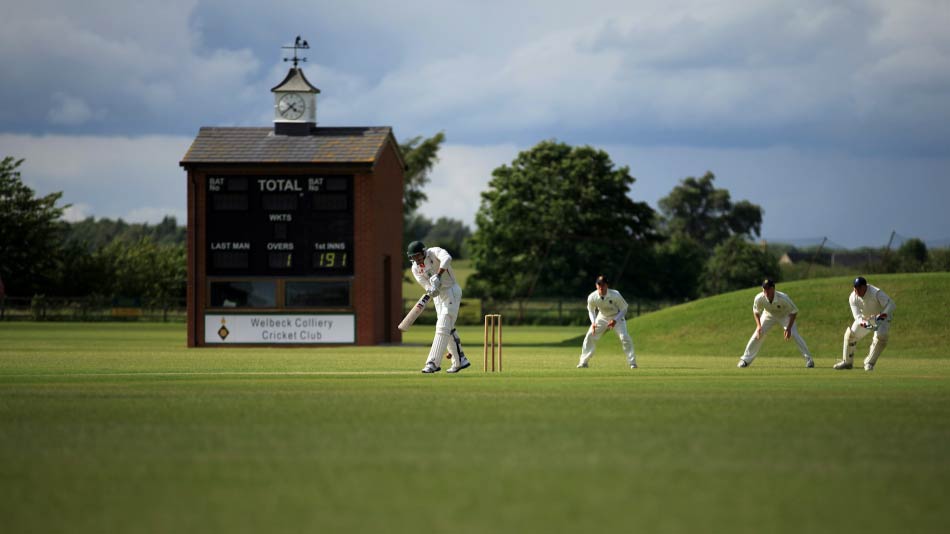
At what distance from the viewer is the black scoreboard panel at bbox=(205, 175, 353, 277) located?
38.7m

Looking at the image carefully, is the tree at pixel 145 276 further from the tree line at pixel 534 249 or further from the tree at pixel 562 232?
the tree at pixel 562 232

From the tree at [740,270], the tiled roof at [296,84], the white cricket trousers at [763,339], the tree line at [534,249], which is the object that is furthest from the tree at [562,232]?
the white cricket trousers at [763,339]

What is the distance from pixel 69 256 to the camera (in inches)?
Answer: 3187

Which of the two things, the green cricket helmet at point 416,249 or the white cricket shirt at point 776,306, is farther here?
the white cricket shirt at point 776,306

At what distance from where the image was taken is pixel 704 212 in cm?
13725

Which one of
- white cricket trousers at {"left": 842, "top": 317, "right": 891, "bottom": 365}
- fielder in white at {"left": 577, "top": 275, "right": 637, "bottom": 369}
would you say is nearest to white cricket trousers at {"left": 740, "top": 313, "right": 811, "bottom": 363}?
white cricket trousers at {"left": 842, "top": 317, "right": 891, "bottom": 365}

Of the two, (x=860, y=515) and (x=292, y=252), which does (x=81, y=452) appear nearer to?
(x=860, y=515)

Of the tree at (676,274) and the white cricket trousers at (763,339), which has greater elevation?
the tree at (676,274)

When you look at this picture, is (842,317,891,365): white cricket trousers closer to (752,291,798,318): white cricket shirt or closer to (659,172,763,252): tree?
(752,291,798,318): white cricket shirt

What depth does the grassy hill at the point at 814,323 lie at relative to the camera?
32.7 metres

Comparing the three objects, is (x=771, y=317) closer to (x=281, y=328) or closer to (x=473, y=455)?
(x=473, y=455)

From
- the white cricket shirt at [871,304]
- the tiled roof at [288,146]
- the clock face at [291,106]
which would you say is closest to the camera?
the white cricket shirt at [871,304]

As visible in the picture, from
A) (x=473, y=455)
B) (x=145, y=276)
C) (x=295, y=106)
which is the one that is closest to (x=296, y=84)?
(x=295, y=106)

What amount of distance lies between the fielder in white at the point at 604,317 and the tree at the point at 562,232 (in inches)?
2105
